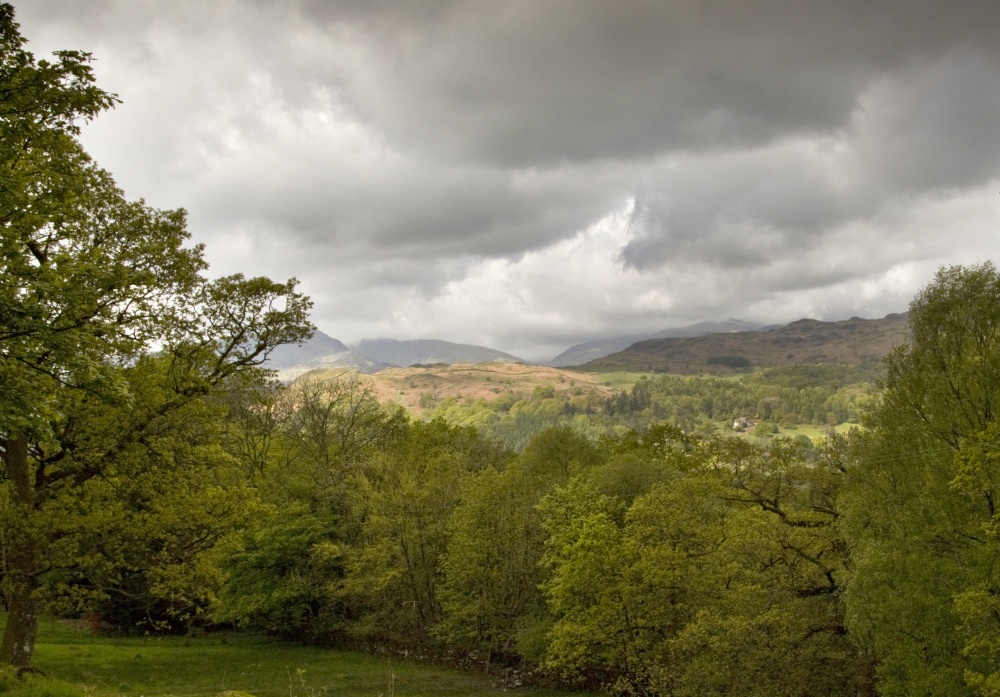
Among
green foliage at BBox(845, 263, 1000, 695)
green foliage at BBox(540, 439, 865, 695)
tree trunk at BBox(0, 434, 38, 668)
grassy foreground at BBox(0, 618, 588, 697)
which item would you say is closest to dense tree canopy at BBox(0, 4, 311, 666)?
tree trunk at BBox(0, 434, 38, 668)

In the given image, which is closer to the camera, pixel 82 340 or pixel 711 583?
pixel 82 340

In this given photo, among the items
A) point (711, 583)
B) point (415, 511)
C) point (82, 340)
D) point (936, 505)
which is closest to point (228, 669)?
point (415, 511)

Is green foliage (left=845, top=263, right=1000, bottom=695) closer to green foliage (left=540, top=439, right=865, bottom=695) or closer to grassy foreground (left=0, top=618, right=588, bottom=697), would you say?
green foliage (left=540, top=439, right=865, bottom=695)

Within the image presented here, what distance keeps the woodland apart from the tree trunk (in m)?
0.08

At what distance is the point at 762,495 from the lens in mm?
42406

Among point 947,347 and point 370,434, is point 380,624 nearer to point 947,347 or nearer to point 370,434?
point 370,434

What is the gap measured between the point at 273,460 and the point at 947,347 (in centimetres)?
4552

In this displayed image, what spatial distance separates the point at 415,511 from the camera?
47969 millimetres

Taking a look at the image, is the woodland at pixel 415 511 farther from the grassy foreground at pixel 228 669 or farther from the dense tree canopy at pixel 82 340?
the grassy foreground at pixel 228 669

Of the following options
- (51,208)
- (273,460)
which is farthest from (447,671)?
(51,208)

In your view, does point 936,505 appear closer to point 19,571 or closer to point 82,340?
point 82,340

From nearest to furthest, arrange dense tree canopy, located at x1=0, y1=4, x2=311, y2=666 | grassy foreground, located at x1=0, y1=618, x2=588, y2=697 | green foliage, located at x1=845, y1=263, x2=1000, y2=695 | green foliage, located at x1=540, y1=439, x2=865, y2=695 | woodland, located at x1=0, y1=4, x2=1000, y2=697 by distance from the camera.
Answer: dense tree canopy, located at x1=0, y1=4, x2=311, y2=666, woodland, located at x1=0, y1=4, x2=1000, y2=697, green foliage, located at x1=845, y1=263, x2=1000, y2=695, green foliage, located at x1=540, y1=439, x2=865, y2=695, grassy foreground, located at x1=0, y1=618, x2=588, y2=697

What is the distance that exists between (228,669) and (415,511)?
626 inches

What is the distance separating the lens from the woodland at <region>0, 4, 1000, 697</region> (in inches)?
635
